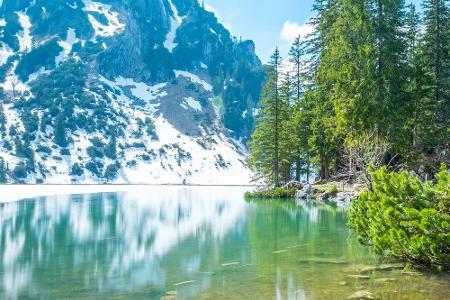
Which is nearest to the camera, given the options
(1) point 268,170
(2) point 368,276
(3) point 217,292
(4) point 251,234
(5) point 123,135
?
(3) point 217,292

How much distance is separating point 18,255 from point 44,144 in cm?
16525

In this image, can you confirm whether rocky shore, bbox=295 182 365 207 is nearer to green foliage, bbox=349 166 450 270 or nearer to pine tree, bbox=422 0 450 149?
pine tree, bbox=422 0 450 149

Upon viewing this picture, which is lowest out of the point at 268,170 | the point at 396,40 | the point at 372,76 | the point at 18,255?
the point at 18,255

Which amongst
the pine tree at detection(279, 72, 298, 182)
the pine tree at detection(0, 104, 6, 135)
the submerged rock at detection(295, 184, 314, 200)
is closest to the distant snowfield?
the pine tree at detection(279, 72, 298, 182)

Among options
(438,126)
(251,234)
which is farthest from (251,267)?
(438,126)

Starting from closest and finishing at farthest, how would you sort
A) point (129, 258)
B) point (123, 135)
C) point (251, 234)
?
point (129, 258)
point (251, 234)
point (123, 135)

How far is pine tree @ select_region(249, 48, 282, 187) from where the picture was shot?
5478cm

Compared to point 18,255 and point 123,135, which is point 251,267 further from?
point 123,135

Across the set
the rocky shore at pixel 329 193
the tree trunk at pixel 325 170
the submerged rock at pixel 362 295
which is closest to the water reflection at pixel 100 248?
the submerged rock at pixel 362 295

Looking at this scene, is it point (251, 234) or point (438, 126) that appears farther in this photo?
point (438, 126)

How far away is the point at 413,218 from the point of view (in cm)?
1098

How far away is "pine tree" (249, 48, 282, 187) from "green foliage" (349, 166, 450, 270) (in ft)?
136

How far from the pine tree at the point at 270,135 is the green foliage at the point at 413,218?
4145 centimetres

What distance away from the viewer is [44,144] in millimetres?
169875
